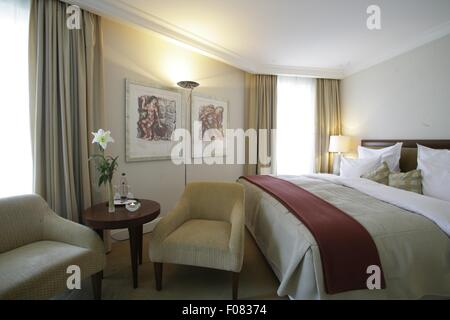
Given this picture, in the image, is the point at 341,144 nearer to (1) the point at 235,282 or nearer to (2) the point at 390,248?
(2) the point at 390,248

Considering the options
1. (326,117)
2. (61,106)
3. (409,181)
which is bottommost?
(409,181)

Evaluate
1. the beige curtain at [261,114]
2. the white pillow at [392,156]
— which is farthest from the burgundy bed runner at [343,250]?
the beige curtain at [261,114]

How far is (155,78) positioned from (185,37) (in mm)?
683

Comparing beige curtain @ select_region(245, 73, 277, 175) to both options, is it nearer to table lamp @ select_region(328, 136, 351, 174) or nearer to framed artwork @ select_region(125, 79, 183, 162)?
table lamp @ select_region(328, 136, 351, 174)

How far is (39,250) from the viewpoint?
140 centimetres

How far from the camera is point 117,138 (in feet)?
8.34

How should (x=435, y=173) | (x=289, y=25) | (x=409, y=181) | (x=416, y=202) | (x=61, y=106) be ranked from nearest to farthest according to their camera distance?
1. (x=416, y=202)
2. (x=61, y=106)
3. (x=435, y=173)
4. (x=409, y=181)
5. (x=289, y=25)

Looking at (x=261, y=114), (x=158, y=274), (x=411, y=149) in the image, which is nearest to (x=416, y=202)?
(x=411, y=149)

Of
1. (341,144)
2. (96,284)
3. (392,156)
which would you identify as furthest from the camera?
(341,144)

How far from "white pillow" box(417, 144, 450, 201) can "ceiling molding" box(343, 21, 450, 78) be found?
4.95 ft

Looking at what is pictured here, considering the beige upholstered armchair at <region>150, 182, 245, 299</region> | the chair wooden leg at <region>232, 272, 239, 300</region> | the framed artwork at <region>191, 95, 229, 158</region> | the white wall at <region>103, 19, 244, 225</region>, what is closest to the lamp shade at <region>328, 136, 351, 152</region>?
the white wall at <region>103, 19, 244, 225</region>

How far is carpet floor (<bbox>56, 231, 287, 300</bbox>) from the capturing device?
1.64 meters
